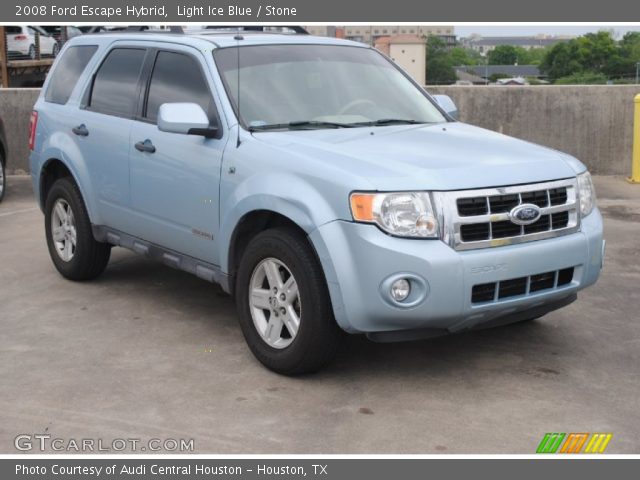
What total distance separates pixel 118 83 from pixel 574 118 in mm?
7855

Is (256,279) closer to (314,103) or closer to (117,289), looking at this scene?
(314,103)

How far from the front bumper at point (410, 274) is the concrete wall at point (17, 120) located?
9545 mm

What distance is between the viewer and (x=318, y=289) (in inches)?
187

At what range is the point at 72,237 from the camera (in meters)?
7.23

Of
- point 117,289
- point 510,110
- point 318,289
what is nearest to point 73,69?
point 117,289

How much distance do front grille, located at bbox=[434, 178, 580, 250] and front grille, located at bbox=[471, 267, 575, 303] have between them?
20 centimetres

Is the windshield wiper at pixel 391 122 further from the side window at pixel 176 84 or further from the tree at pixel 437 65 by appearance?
the tree at pixel 437 65

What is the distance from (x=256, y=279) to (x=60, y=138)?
2.65 meters

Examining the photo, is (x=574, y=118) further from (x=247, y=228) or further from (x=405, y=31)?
(x=405, y=31)

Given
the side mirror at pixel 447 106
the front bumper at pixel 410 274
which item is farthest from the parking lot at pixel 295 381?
the side mirror at pixel 447 106

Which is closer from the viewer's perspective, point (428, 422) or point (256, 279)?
point (428, 422)

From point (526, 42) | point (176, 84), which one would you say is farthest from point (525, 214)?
point (526, 42)

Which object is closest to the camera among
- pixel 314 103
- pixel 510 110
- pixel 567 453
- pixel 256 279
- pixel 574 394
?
pixel 567 453

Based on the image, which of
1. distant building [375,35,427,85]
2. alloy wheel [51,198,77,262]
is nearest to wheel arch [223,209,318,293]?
alloy wheel [51,198,77,262]
